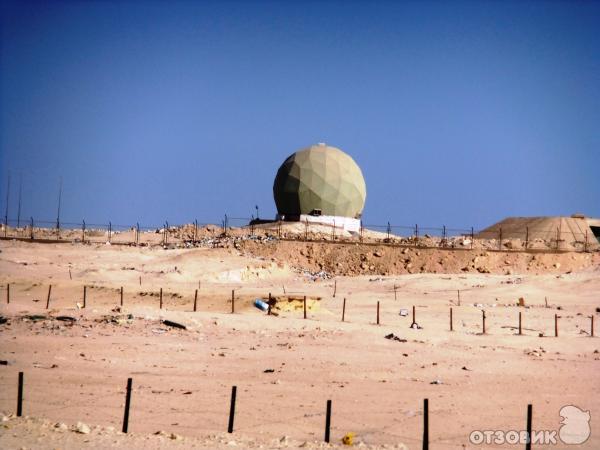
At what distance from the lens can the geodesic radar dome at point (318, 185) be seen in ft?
176

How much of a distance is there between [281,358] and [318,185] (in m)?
34.2

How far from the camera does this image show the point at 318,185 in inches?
2111

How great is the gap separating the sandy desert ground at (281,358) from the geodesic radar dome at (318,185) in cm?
1364

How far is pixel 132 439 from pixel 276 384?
5673 millimetres

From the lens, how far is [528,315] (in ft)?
98.7

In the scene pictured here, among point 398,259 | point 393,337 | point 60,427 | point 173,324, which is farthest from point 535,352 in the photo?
point 398,259

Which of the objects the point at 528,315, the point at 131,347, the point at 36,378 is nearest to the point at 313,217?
the point at 528,315

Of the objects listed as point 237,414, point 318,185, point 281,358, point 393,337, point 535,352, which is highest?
point 318,185

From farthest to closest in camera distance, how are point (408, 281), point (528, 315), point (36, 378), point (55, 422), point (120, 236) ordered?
point (120, 236), point (408, 281), point (528, 315), point (36, 378), point (55, 422)

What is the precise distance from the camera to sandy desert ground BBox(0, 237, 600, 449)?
13461 millimetres

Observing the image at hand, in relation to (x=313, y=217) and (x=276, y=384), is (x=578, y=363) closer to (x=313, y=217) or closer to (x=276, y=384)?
(x=276, y=384)

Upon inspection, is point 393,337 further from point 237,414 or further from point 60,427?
point 60,427

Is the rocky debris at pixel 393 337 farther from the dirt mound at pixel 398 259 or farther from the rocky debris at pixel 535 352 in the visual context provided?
the dirt mound at pixel 398 259

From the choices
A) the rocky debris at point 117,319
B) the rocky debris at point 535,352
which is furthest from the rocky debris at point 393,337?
the rocky debris at point 117,319
